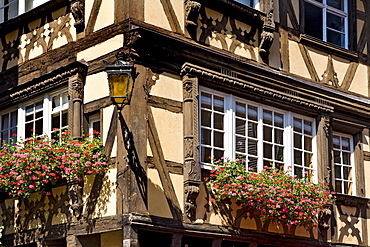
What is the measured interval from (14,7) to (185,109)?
145 inches

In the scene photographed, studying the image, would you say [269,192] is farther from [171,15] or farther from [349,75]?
[349,75]

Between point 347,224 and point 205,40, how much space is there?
3850mm

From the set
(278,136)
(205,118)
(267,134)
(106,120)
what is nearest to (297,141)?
(278,136)

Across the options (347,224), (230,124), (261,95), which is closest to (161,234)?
(230,124)

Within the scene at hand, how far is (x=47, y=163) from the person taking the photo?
37.2ft

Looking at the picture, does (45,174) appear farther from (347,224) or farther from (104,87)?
(347,224)

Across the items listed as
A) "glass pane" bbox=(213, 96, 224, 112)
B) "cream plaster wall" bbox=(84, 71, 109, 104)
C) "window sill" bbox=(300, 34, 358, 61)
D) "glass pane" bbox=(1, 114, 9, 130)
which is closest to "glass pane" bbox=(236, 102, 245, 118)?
"glass pane" bbox=(213, 96, 224, 112)

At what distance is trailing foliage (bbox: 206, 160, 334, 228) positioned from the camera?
38.5 feet

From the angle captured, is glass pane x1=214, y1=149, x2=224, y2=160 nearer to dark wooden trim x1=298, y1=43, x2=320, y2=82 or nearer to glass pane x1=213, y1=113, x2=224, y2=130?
glass pane x1=213, y1=113, x2=224, y2=130

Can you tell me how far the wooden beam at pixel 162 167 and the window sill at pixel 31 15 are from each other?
2.41 metres

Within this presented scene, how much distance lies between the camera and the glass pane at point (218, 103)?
1228 cm

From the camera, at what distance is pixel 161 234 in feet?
36.9

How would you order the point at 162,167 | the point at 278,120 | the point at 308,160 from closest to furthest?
1. the point at 162,167
2. the point at 278,120
3. the point at 308,160

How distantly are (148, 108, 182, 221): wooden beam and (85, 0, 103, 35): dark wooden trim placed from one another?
1.53 meters
